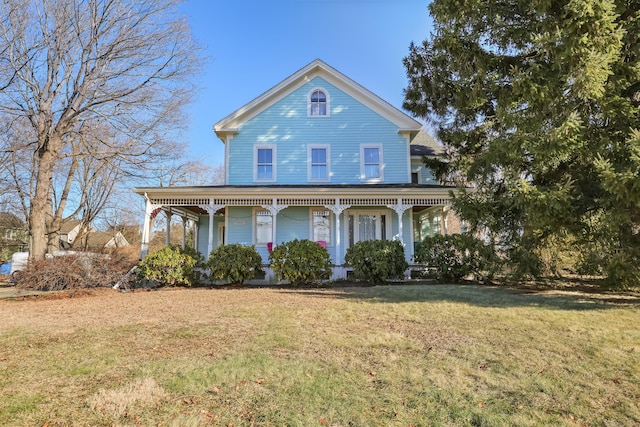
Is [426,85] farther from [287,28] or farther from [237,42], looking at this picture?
[237,42]

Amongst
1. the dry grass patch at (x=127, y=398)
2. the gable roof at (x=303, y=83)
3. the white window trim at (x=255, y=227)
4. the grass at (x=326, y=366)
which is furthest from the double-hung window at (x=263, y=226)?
the dry grass patch at (x=127, y=398)

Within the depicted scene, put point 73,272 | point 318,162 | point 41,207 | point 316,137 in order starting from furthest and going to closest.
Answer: point 316,137 → point 318,162 → point 41,207 → point 73,272

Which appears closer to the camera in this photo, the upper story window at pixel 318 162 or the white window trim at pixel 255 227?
the white window trim at pixel 255 227

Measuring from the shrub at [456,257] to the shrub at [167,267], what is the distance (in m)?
7.59

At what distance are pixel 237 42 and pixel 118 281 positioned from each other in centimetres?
913

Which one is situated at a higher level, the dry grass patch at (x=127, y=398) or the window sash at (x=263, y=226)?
the window sash at (x=263, y=226)

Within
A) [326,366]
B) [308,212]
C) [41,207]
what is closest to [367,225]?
[308,212]

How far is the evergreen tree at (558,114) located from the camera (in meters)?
6.57

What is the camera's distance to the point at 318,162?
15.6m

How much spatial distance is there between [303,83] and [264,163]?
12.6 ft

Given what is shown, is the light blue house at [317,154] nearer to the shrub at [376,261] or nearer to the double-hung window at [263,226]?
the double-hung window at [263,226]

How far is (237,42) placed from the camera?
44.9 feet

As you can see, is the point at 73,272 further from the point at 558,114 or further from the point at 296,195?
the point at 558,114

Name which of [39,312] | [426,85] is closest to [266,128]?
[426,85]
